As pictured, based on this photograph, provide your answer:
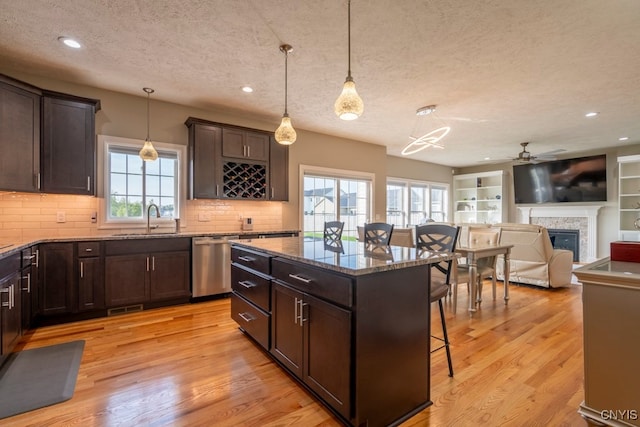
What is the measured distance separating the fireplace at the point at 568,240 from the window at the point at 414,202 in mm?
2729

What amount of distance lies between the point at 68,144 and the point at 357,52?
10.8ft

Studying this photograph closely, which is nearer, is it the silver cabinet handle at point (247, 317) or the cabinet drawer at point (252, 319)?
the cabinet drawer at point (252, 319)

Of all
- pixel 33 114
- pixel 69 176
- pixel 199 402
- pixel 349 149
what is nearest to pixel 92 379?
pixel 199 402

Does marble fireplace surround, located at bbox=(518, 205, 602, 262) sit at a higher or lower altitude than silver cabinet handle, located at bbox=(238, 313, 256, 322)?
higher

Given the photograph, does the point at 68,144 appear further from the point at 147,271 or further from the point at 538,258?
the point at 538,258

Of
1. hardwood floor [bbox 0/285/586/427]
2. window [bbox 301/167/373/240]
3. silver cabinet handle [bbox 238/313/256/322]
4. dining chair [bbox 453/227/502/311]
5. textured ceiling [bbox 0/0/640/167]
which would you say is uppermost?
textured ceiling [bbox 0/0/640/167]

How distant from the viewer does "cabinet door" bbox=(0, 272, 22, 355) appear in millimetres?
2217

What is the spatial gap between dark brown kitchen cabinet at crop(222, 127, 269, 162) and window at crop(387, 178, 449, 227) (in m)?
4.08

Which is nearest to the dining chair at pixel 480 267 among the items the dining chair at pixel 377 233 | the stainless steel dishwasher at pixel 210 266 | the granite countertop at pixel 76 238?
the dining chair at pixel 377 233

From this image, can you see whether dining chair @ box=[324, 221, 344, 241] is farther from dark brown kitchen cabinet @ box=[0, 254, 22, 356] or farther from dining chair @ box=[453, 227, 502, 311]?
dark brown kitchen cabinet @ box=[0, 254, 22, 356]

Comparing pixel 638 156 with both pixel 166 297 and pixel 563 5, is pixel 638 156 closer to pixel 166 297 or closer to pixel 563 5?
pixel 563 5

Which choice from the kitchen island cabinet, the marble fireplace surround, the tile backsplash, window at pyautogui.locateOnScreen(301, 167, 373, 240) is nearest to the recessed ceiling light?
the tile backsplash

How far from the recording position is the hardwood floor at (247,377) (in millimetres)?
1733

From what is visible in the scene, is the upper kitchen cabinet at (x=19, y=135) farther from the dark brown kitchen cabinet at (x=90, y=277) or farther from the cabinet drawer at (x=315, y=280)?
the cabinet drawer at (x=315, y=280)
